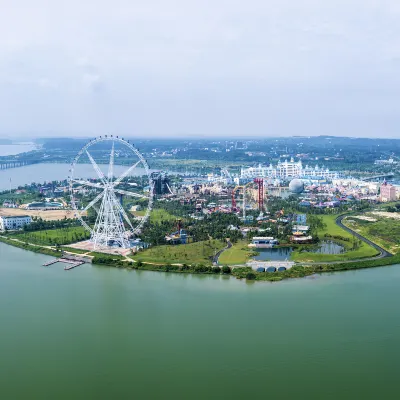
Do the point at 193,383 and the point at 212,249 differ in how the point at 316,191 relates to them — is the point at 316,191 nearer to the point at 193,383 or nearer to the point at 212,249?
the point at 212,249

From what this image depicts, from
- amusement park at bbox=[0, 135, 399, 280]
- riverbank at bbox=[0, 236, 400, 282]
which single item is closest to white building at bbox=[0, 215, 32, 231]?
amusement park at bbox=[0, 135, 399, 280]

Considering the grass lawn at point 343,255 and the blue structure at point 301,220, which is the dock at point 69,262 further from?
the blue structure at point 301,220

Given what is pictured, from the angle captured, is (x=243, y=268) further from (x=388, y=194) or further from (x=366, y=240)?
(x=388, y=194)

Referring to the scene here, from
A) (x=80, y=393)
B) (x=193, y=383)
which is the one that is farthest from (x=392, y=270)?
(x=80, y=393)

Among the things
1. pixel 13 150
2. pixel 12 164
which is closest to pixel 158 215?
pixel 12 164

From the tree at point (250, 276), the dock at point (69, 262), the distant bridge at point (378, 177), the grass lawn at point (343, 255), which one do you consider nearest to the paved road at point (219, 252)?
the tree at point (250, 276)

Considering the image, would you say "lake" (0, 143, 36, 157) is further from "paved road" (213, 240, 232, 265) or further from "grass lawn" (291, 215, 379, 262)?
"grass lawn" (291, 215, 379, 262)
